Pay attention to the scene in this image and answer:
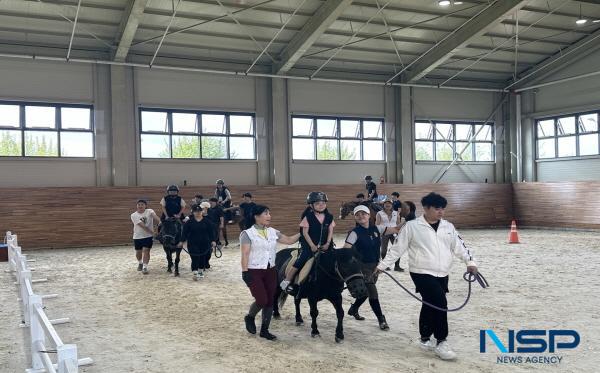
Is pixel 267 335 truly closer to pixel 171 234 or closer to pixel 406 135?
pixel 171 234

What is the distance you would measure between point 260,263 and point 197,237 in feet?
13.1

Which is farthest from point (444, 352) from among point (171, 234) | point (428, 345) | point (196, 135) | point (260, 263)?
point (196, 135)

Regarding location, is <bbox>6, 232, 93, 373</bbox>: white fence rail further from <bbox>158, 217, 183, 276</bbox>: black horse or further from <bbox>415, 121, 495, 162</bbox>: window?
<bbox>415, 121, 495, 162</bbox>: window

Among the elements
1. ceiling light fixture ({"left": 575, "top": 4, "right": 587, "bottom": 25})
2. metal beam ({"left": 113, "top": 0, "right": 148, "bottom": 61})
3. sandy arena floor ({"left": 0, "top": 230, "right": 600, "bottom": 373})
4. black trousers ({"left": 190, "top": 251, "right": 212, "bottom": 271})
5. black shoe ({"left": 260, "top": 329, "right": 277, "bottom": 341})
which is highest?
ceiling light fixture ({"left": 575, "top": 4, "right": 587, "bottom": 25})

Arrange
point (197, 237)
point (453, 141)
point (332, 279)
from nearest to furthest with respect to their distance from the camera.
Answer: point (332, 279) < point (197, 237) < point (453, 141)

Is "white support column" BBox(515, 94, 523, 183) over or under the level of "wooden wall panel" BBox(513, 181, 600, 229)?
over

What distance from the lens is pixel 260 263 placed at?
536cm

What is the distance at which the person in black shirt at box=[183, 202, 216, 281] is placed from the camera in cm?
909

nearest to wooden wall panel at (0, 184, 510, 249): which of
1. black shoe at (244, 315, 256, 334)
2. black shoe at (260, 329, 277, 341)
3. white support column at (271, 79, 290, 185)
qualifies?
white support column at (271, 79, 290, 185)

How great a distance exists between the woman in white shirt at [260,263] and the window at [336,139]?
13.8m

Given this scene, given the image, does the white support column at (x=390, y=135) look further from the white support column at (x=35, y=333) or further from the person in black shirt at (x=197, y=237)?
the white support column at (x=35, y=333)

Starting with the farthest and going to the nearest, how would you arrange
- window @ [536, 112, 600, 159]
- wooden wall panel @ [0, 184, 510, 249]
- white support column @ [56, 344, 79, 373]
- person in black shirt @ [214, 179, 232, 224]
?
1. window @ [536, 112, 600, 159]
2. wooden wall panel @ [0, 184, 510, 249]
3. person in black shirt @ [214, 179, 232, 224]
4. white support column @ [56, 344, 79, 373]

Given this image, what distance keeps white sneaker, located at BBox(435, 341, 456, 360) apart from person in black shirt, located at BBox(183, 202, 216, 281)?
5.42m

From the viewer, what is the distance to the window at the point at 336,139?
19.3m
